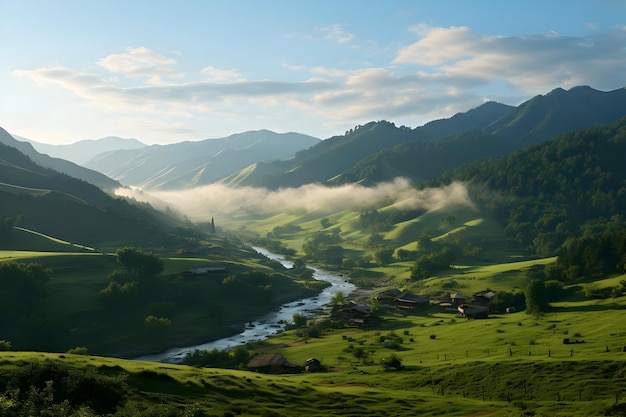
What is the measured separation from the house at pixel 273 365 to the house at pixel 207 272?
295 ft

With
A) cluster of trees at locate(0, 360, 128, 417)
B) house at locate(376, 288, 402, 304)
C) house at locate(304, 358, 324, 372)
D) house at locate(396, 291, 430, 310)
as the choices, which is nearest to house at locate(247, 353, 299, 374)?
house at locate(304, 358, 324, 372)

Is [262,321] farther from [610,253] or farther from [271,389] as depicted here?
[610,253]

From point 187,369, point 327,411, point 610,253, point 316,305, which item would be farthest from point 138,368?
point 610,253

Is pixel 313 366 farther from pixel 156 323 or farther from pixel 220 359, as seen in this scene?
pixel 156 323

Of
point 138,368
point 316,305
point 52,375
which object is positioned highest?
point 52,375

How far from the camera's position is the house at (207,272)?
18296cm

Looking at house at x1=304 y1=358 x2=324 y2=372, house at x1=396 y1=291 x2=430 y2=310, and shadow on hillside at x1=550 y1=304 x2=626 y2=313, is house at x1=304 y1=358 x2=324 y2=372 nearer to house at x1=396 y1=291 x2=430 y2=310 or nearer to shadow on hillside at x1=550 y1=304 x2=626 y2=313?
shadow on hillside at x1=550 y1=304 x2=626 y2=313

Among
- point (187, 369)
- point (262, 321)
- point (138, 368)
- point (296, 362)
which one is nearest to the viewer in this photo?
point (138, 368)

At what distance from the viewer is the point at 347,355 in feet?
342

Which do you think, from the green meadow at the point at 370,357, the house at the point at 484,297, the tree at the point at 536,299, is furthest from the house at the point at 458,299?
the tree at the point at 536,299

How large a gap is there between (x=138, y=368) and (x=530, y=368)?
58538 millimetres

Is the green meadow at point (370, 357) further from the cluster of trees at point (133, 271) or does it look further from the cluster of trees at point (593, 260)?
the cluster of trees at point (593, 260)

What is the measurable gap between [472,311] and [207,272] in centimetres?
9835

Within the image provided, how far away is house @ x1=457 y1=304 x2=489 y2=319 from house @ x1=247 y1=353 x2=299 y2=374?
186 feet
